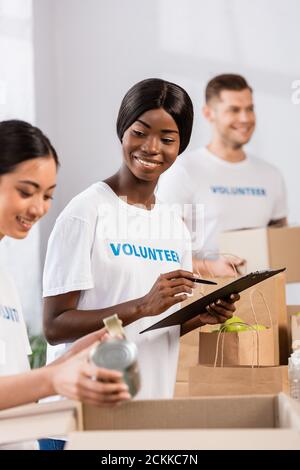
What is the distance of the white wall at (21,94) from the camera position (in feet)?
14.3

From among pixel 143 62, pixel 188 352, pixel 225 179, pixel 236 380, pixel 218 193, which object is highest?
pixel 143 62

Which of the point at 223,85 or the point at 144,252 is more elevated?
the point at 223,85

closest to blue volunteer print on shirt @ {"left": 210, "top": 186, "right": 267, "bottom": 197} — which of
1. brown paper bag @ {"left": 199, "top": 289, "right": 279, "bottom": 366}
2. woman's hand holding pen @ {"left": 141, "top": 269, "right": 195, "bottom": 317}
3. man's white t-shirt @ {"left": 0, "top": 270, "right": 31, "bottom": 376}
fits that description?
brown paper bag @ {"left": 199, "top": 289, "right": 279, "bottom": 366}

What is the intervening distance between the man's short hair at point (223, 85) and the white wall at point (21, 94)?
1.01m

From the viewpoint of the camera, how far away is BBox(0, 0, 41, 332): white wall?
4367 millimetres

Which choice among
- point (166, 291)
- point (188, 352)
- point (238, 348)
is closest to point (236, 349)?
point (238, 348)

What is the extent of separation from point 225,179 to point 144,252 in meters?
2.27

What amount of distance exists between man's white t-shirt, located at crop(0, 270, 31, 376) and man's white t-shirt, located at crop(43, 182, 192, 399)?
345mm

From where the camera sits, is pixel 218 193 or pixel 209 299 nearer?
pixel 209 299

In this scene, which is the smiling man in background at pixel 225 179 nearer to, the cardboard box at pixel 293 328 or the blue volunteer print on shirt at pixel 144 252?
the cardboard box at pixel 293 328

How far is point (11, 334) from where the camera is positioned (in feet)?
4.75

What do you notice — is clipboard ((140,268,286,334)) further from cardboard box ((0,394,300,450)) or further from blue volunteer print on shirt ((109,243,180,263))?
cardboard box ((0,394,300,450))

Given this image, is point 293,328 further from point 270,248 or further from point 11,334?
point 11,334
